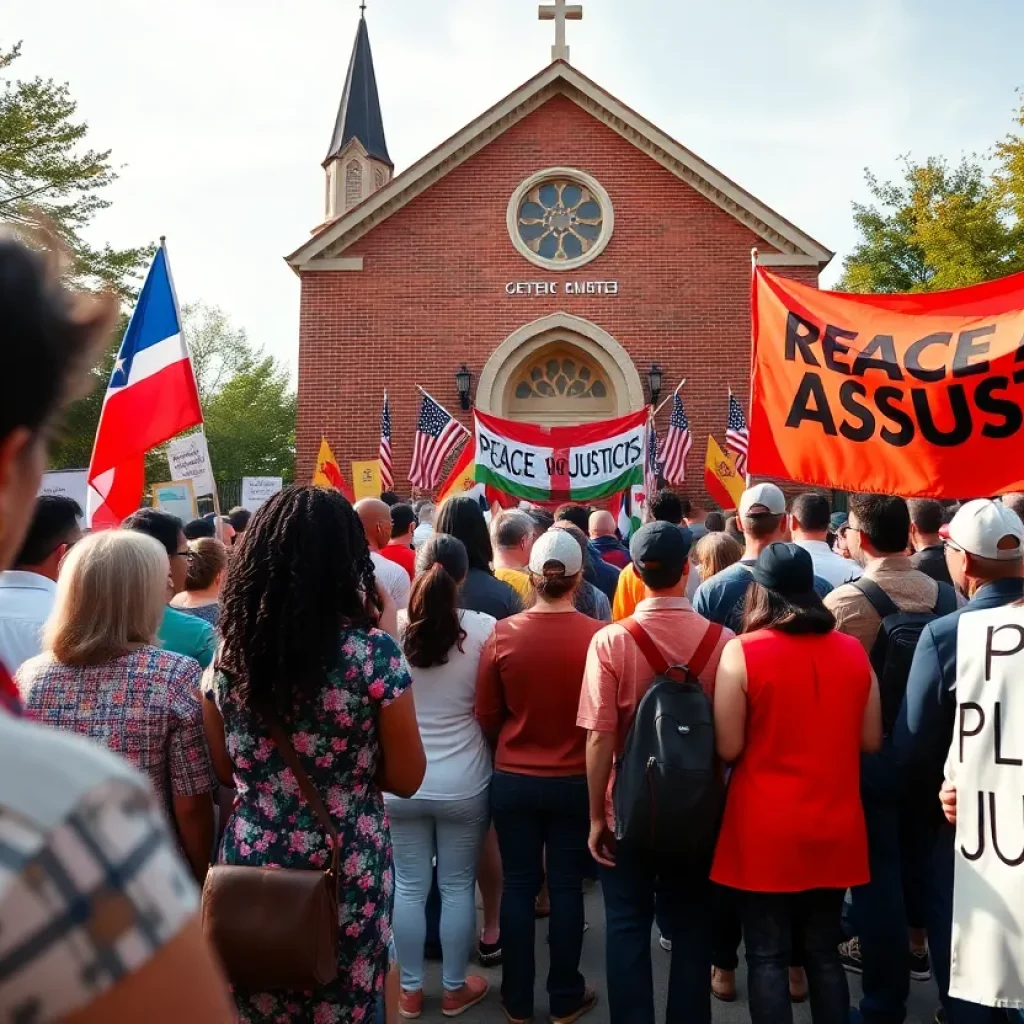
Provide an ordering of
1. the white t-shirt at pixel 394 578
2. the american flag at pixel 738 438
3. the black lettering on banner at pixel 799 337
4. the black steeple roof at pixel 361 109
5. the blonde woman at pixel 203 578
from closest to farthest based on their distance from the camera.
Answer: the blonde woman at pixel 203 578 → the black lettering on banner at pixel 799 337 → the white t-shirt at pixel 394 578 → the american flag at pixel 738 438 → the black steeple roof at pixel 361 109

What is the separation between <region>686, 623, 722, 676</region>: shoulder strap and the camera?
3561 mm

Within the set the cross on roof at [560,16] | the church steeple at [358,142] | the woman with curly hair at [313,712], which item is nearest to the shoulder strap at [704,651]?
the woman with curly hair at [313,712]

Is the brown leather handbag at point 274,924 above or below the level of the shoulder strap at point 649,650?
below

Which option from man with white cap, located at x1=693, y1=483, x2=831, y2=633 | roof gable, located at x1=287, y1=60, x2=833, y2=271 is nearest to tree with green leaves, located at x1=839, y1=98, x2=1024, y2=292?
roof gable, located at x1=287, y1=60, x2=833, y2=271

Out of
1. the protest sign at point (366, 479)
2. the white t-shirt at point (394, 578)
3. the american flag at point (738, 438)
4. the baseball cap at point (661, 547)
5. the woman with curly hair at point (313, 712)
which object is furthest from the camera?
the protest sign at point (366, 479)

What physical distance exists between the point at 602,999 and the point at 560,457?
19.7ft

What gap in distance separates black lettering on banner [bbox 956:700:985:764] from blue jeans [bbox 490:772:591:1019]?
1.61 metres

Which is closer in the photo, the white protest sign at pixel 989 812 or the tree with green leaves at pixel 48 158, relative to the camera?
the white protest sign at pixel 989 812

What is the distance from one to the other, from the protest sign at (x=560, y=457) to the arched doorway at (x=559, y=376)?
7777mm

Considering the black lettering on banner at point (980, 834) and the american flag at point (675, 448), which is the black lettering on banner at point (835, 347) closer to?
the black lettering on banner at point (980, 834)

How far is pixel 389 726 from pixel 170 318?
382cm

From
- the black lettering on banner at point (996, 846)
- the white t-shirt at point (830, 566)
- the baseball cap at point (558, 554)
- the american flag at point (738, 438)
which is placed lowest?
the black lettering on banner at point (996, 846)

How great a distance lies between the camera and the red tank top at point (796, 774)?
3332 millimetres

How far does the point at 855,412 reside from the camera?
14.3 feet
